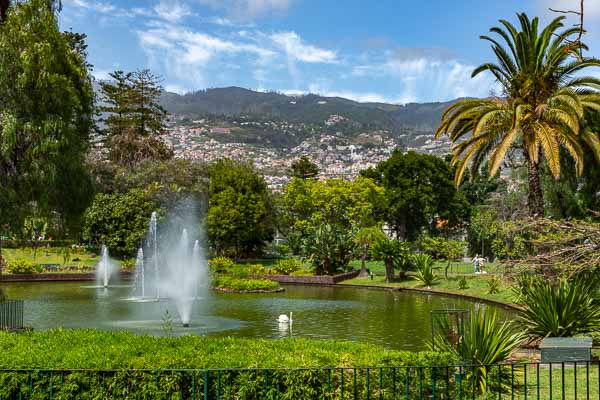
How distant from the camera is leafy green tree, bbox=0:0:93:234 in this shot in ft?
59.5

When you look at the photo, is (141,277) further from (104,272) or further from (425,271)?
(425,271)

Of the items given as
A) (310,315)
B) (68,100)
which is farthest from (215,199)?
(68,100)

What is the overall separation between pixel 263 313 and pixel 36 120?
11598 millimetres

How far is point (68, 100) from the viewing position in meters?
19.1

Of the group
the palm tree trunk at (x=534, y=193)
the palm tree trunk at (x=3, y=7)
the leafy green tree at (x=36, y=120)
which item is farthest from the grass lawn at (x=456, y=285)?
the palm tree trunk at (x=3, y=7)

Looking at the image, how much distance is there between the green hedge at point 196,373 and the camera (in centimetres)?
840

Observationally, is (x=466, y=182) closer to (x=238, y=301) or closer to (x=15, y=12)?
(x=238, y=301)

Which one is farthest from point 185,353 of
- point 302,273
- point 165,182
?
point 165,182

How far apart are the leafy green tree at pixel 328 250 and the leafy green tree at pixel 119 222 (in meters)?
15.3

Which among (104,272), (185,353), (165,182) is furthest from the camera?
(165,182)

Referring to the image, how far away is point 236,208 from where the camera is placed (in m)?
55.9

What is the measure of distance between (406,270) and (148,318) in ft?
60.8

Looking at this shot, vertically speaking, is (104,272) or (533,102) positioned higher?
(533,102)

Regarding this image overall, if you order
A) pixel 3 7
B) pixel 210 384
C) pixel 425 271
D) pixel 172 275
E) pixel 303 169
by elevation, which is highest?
pixel 3 7
